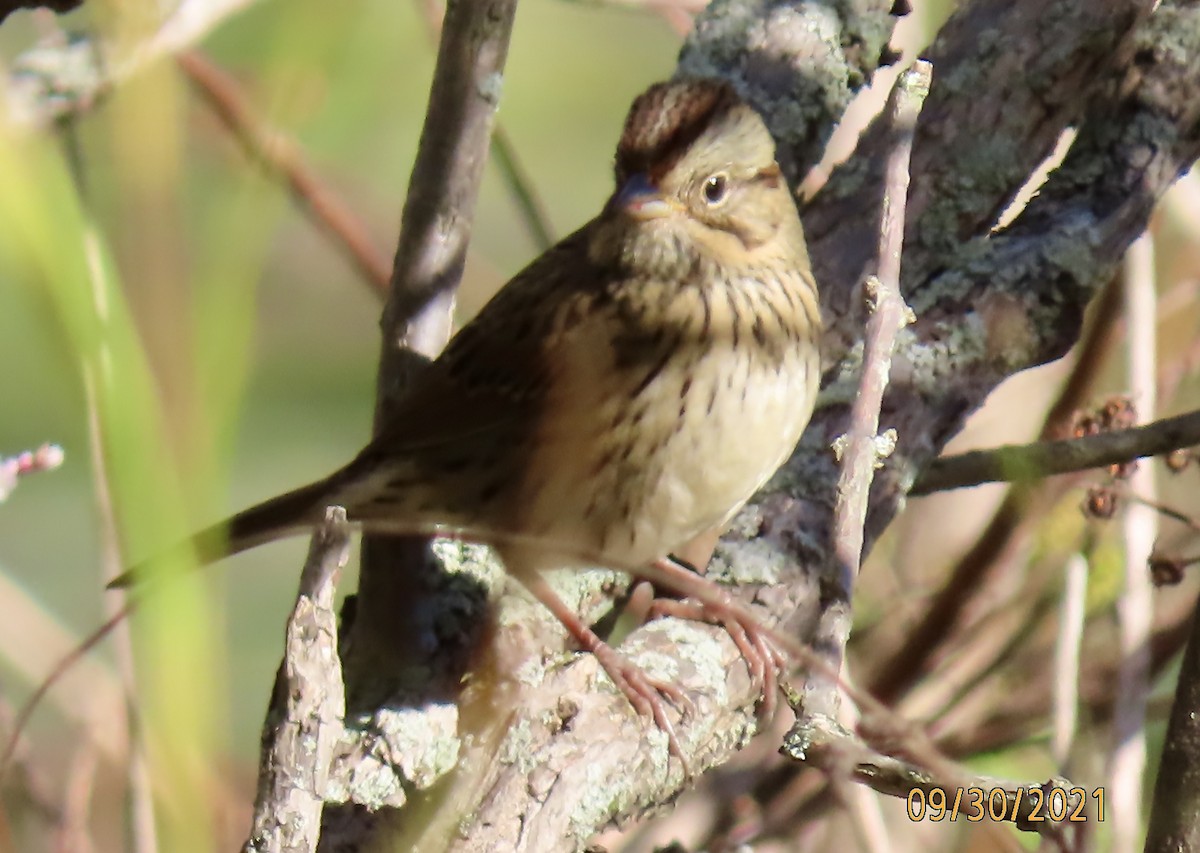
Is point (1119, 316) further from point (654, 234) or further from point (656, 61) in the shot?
point (656, 61)

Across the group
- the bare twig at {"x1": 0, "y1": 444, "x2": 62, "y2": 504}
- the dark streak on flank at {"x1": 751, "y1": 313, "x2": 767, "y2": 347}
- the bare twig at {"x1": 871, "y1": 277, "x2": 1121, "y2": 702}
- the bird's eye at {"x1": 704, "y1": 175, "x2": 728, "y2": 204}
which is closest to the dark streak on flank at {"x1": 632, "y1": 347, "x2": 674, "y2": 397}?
the dark streak on flank at {"x1": 751, "y1": 313, "x2": 767, "y2": 347}

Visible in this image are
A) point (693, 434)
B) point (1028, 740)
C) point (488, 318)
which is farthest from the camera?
point (1028, 740)

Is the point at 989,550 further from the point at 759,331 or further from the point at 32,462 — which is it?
the point at 32,462

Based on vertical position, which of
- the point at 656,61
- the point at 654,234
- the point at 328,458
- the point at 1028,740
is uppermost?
the point at 656,61

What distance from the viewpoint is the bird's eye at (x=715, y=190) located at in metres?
2.31

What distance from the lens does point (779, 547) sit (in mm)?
2227

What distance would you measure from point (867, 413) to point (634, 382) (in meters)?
0.82

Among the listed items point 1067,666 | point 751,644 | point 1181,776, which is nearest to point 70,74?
point 751,644

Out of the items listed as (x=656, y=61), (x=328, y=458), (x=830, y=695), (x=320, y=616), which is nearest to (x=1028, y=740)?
(x=830, y=695)

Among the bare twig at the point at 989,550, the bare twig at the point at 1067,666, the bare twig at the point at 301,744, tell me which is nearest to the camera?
the bare twig at the point at 301,744

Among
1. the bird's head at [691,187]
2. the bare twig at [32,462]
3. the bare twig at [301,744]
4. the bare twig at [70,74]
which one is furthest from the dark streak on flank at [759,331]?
the bare twig at [32,462]

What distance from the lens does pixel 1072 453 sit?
2.05 meters

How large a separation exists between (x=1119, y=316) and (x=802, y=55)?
0.84 m

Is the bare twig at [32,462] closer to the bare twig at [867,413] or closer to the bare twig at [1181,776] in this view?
the bare twig at [867,413]
